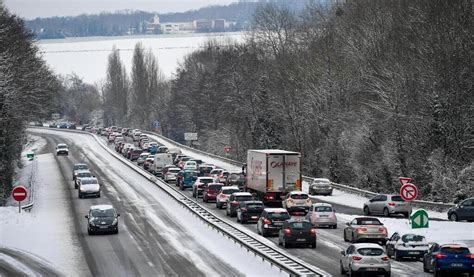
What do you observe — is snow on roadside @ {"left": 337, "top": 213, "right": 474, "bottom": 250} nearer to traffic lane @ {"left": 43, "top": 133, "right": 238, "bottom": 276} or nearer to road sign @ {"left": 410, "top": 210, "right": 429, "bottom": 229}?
road sign @ {"left": 410, "top": 210, "right": 429, "bottom": 229}

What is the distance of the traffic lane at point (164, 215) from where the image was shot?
122ft

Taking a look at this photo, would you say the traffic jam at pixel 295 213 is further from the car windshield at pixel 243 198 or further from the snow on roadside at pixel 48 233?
the snow on roadside at pixel 48 233

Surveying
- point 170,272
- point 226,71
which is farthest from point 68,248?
point 226,71

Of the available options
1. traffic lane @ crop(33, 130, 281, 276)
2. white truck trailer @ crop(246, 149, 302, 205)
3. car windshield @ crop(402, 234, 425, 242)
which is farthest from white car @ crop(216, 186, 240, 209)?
car windshield @ crop(402, 234, 425, 242)

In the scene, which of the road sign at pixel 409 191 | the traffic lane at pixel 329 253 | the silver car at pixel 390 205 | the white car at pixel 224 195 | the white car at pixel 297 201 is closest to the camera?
the traffic lane at pixel 329 253

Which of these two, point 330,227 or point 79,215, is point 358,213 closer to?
point 330,227

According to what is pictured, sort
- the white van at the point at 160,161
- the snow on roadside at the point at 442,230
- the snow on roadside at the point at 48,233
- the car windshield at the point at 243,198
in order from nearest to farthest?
the snow on roadside at the point at 48,233, the snow on roadside at the point at 442,230, the car windshield at the point at 243,198, the white van at the point at 160,161

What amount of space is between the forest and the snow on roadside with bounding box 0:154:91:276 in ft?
82.6

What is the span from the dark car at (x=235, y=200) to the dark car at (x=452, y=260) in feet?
79.2

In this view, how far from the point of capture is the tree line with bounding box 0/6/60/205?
7650 cm

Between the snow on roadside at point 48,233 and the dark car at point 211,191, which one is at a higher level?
the snow on roadside at point 48,233

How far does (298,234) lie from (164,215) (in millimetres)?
17804

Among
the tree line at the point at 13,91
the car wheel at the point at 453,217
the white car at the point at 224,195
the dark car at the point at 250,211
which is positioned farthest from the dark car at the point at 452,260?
the tree line at the point at 13,91

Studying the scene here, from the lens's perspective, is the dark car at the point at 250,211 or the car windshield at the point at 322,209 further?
the dark car at the point at 250,211
